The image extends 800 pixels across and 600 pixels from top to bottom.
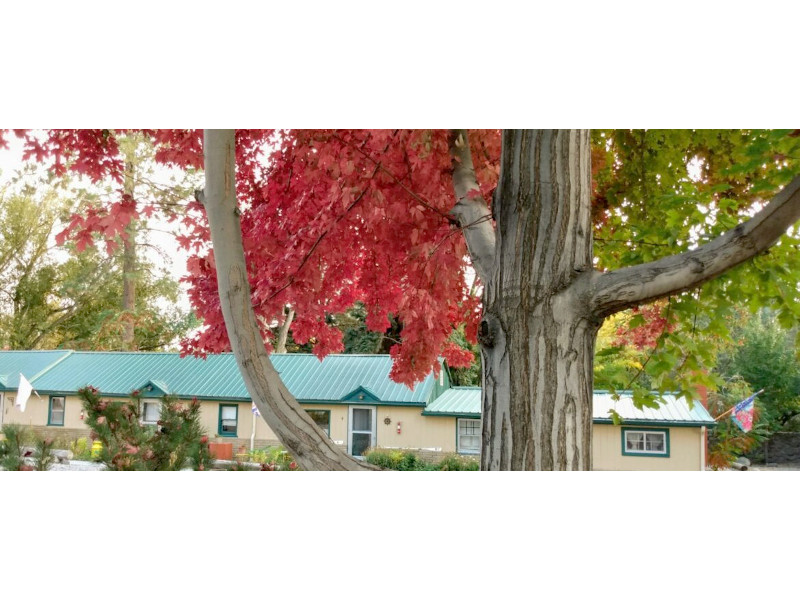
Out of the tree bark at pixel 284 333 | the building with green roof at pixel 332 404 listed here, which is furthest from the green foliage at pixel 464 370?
the tree bark at pixel 284 333

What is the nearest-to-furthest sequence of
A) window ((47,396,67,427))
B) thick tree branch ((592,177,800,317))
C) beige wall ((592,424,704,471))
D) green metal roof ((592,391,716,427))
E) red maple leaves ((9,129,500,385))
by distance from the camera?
1. thick tree branch ((592,177,800,317))
2. red maple leaves ((9,129,500,385))
3. beige wall ((592,424,704,471))
4. window ((47,396,67,427))
5. green metal roof ((592,391,716,427))

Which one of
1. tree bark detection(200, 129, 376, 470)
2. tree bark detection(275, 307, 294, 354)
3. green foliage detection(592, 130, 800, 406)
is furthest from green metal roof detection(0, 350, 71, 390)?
green foliage detection(592, 130, 800, 406)

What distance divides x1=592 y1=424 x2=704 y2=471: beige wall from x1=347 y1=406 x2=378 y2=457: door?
96cm

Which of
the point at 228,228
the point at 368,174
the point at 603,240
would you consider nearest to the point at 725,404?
the point at 603,240

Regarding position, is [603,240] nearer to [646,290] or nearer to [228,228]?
[646,290]

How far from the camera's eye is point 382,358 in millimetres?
3010

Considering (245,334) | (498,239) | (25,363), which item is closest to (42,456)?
(25,363)

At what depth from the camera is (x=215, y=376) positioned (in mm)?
2807

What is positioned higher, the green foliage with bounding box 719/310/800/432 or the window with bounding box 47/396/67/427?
the green foliage with bounding box 719/310/800/432

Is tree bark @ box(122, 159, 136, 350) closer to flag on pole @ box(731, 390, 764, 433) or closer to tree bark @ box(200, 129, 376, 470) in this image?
tree bark @ box(200, 129, 376, 470)

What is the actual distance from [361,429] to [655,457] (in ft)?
4.13

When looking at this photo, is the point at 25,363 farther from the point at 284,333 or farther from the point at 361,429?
the point at 361,429

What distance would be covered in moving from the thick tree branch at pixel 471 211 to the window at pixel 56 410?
182cm

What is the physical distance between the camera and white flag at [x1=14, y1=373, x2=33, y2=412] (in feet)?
8.16
